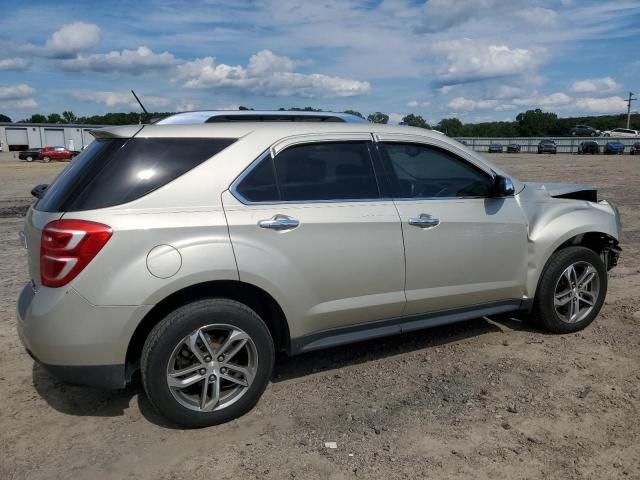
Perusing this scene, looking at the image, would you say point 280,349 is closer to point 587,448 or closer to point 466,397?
point 466,397

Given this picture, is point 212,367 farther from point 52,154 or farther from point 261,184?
point 52,154

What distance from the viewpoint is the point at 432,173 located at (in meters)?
4.24

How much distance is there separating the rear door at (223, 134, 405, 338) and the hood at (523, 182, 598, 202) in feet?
5.43

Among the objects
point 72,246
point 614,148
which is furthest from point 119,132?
point 614,148

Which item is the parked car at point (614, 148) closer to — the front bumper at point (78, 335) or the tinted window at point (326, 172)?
the tinted window at point (326, 172)

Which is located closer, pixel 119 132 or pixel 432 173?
pixel 119 132

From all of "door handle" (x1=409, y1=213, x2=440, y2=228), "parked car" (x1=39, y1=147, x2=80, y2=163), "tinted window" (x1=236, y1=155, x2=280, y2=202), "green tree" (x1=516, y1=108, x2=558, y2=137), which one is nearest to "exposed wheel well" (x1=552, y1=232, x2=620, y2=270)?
"door handle" (x1=409, y1=213, x2=440, y2=228)

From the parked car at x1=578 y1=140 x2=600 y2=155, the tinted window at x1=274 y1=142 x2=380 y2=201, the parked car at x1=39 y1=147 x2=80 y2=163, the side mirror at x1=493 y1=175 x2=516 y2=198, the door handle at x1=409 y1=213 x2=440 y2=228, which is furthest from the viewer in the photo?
the parked car at x1=578 y1=140 x2=600 y2=155

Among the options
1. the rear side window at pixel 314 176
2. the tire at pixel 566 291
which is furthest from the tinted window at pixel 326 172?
the tire at pixel 566 291

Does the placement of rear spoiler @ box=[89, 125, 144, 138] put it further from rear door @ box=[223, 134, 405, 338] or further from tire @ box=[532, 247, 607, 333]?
tire @ box=[532, 247, 607, 333]

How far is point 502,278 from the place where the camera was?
432 centimetres

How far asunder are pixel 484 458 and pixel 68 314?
7.85 feet

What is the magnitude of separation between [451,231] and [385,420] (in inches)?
56.6

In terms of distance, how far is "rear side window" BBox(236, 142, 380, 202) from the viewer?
3439 mm
